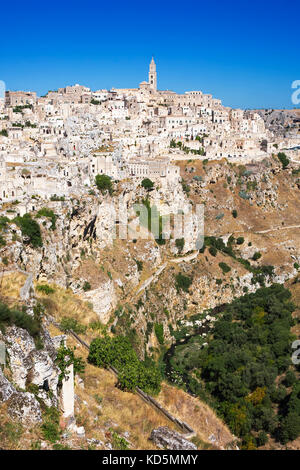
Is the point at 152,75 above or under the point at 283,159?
above

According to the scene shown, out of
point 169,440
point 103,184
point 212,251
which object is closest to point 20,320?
point 169,440

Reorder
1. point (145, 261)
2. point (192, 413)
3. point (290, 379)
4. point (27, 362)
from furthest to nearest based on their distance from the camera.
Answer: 1. point (145, 261)
2. point (290, 379)
3. point (192, 413)
4. point (27, 362)

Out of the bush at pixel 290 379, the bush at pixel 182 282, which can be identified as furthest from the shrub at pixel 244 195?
the bush at pixel 290 379

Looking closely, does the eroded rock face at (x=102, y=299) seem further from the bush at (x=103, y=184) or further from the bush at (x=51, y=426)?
the bush at (x=51, y=426)

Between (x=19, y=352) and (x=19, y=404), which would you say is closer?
(x=19, y=404)

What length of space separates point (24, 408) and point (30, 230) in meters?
15.3

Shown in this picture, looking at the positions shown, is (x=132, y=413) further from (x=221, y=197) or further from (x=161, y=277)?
(x=221, y=197)

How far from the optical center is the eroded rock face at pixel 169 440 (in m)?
11.9

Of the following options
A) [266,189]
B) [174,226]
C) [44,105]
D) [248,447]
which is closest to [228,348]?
[248,447]

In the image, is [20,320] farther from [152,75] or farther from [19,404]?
[152,75]

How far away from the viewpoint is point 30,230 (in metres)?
24.2

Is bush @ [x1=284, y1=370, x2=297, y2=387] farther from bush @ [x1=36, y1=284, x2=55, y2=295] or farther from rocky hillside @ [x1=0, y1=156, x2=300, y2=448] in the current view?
bush @ [x1=36, y1=284, x2=55, y2=295]

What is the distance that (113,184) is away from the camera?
39.6m

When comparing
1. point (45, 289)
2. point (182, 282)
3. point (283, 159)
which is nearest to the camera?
point (45, 289)
